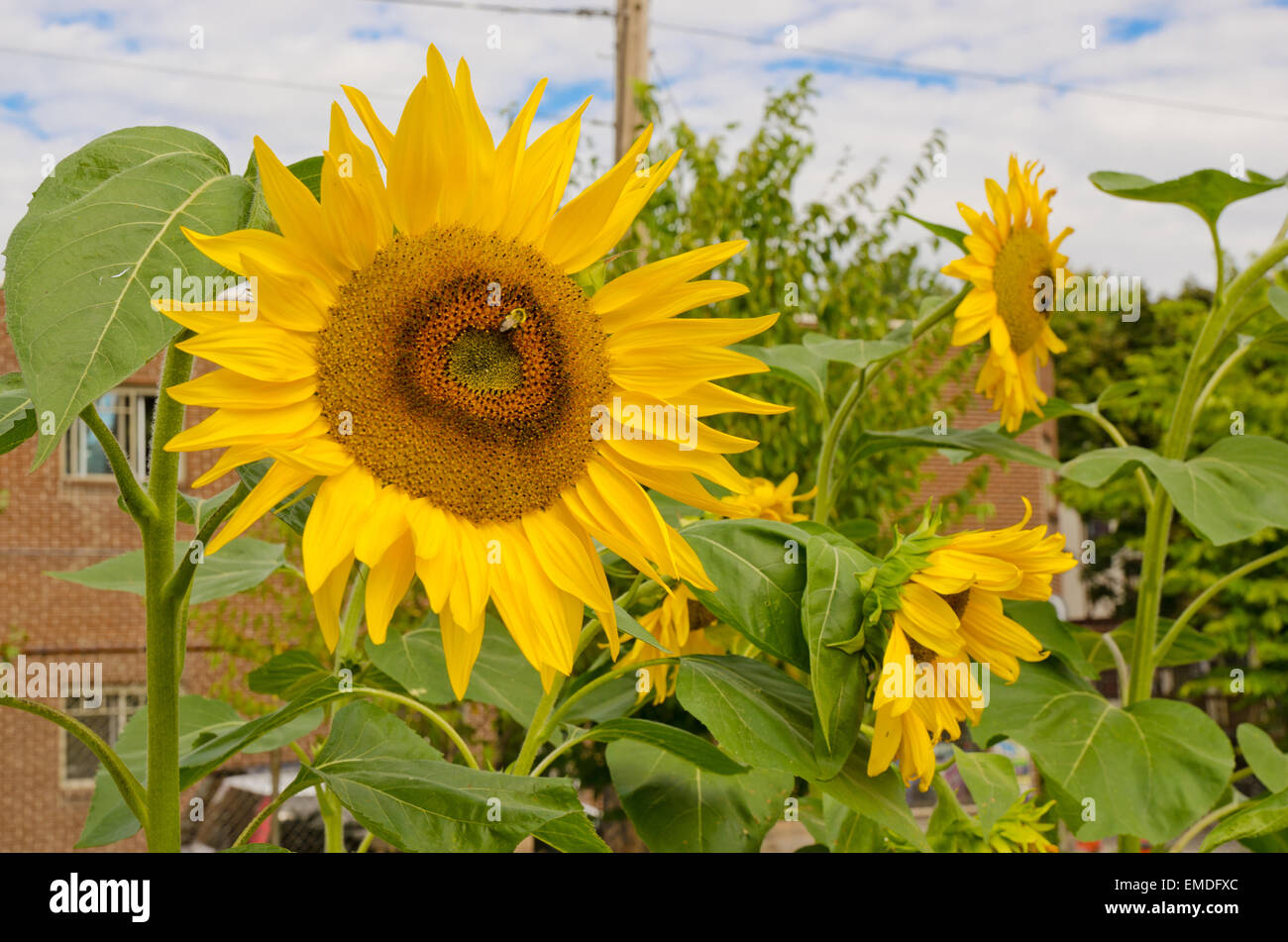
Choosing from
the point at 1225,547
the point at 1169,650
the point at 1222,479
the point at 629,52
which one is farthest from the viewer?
the point at 1225,547

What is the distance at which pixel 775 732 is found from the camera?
0.76 meters

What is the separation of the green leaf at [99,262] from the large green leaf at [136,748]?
0.51m

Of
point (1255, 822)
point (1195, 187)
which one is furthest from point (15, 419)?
point (1195, 187)

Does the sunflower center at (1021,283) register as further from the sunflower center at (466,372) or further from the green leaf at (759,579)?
the sunflower center at (466,372)

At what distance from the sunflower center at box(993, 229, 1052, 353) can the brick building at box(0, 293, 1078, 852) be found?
8.31 metres

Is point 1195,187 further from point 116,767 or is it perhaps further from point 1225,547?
point 1225,547

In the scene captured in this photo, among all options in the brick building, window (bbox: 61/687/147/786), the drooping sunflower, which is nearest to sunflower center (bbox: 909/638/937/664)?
the drooping sunflower

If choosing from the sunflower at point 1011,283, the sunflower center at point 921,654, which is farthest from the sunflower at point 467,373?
the sunflower at point 1011,283

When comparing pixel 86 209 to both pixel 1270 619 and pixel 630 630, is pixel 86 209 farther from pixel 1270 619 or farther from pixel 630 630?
pixel 1270 619

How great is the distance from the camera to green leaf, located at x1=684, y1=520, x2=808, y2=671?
2.45 feet

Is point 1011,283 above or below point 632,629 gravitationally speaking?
above

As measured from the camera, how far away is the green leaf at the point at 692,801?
36.4 inches

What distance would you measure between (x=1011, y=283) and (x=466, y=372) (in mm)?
792
